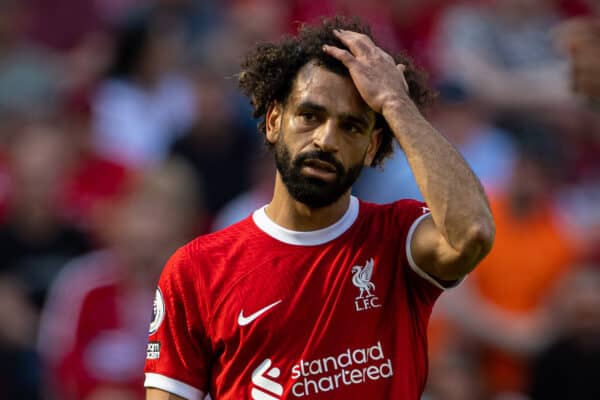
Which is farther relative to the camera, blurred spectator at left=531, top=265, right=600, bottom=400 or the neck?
blurred spectator at left=531, top=265, right=600, bottom=400

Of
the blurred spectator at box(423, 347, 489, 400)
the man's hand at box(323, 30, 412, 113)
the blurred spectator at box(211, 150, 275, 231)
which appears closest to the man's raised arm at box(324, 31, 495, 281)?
the man's hand at box(323, 30, 412, 113)

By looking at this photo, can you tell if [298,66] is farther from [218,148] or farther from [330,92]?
[218,148]

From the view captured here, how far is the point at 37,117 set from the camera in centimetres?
931

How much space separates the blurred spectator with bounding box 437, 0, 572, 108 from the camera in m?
8.99

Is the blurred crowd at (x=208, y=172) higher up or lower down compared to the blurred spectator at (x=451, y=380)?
higher up

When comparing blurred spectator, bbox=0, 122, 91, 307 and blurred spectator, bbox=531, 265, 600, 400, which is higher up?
blurred spectator, bbox=0, 122, 91, 307

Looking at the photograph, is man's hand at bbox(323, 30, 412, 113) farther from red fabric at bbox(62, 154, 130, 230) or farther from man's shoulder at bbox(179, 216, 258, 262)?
red fabric at bbox(62, 154, 130, 230)

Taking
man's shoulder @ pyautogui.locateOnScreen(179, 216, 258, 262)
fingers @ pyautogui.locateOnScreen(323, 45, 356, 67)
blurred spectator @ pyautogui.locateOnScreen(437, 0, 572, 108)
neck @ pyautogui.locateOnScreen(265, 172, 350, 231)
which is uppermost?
blurred spectator @ pyautogui.locateOnScreen(437, 0, 572, 108)

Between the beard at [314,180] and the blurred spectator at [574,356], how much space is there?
3273 mm

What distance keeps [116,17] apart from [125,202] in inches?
116

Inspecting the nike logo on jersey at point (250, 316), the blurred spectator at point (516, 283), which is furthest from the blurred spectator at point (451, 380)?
the nike logo on jersey at point (250, 316)

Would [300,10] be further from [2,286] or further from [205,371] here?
[205,371]

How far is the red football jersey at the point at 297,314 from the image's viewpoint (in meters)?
4.04

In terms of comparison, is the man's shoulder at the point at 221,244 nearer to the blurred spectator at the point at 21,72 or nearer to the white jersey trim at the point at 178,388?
the white jersey trim at the point at 178,388
